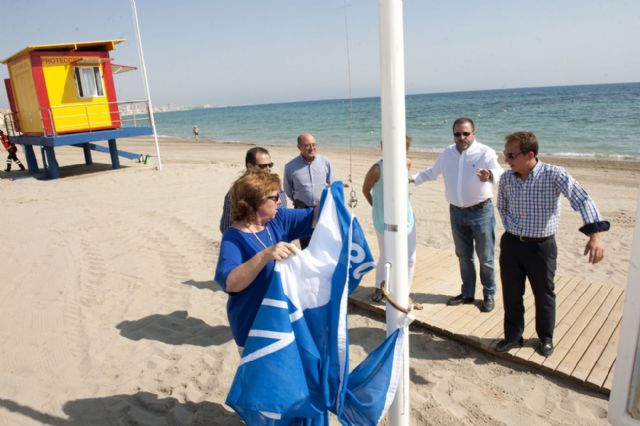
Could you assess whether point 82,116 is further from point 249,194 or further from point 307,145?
point 249,194

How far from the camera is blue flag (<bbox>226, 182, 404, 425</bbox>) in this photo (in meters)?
2.06

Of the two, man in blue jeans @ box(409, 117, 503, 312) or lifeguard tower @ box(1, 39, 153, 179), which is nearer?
man in blue jeans @ box(409, 117, 503, 312)

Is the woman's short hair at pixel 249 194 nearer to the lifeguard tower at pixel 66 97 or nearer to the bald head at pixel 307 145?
the bald head at pixel 307 145

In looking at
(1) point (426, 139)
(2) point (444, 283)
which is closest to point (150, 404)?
(2) point (444, 283)

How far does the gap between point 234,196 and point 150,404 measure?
6.87ft

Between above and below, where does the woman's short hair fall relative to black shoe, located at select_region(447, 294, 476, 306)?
above

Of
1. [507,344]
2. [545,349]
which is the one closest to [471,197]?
[507,344]

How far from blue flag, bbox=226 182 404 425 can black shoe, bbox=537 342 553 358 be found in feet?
6.94

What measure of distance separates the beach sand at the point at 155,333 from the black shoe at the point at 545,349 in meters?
0.17

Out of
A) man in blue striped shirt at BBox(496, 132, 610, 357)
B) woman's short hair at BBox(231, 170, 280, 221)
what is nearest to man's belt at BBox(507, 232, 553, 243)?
man in blue striped shirt at BBox(496, 132, 610, 357)

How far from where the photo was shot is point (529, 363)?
11.6 ft

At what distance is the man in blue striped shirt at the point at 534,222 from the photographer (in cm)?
312

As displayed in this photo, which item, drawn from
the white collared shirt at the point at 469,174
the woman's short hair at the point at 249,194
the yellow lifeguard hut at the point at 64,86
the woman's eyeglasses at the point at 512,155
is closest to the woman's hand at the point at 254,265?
the woman's short hair at the point at 249,194

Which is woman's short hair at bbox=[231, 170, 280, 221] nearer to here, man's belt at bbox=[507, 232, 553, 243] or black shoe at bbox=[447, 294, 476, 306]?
man's belt at bbox=[507, 232, 553, 243]
